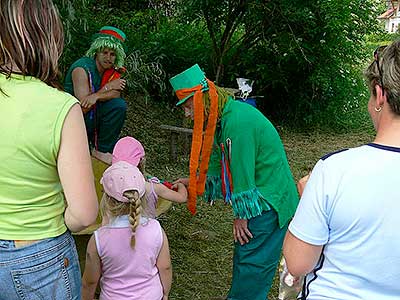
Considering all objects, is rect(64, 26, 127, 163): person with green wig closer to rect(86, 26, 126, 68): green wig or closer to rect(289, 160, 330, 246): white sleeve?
rect(86, 26, 126, 68): green wig

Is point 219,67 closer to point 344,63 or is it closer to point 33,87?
point 344,63

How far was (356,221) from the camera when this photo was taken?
137cm

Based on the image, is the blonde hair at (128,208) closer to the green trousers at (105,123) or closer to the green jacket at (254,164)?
the green jacket at (254,164)

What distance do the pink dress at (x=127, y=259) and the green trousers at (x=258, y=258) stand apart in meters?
0.60

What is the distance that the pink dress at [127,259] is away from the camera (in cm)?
220

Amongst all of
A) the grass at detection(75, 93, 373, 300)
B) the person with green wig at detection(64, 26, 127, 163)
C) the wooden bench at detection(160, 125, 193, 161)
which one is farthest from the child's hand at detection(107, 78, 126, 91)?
the wooden bench at detection(160, 125, 193, 161)

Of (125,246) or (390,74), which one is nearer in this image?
(390,74)

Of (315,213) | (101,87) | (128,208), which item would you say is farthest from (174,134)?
(315,213)

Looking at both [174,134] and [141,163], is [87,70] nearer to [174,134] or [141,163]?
[141,163]

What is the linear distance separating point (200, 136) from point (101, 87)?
2.16m

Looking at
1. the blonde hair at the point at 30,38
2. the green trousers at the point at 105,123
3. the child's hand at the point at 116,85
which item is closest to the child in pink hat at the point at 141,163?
the blonde hair at the point at 30,38

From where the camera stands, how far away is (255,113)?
261 cm

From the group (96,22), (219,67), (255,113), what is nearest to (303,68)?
(219,67)

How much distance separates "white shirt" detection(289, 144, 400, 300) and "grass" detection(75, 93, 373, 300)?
143cm
